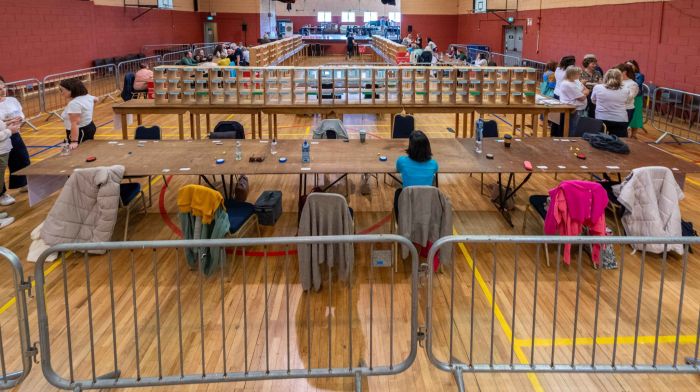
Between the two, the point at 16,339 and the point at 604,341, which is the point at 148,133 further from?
the point at 604,341

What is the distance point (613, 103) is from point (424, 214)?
4722 mm

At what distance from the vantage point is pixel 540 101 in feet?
31.2

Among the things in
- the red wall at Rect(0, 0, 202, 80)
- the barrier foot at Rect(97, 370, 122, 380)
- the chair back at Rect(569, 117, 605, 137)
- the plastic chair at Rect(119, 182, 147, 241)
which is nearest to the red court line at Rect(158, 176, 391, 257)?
the plastic chair at Rect(119, 182, 147, 241)

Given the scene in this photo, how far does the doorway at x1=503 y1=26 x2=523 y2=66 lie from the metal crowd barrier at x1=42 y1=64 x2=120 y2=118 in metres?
15.1

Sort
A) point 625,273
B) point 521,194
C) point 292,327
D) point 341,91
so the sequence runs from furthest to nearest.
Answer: point 341,91
point 521,194
point 625,273
point 292,327

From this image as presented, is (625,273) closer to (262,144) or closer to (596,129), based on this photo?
(596,129)

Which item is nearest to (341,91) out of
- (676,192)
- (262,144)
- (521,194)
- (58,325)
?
(262,144)

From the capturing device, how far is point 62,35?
1795cm

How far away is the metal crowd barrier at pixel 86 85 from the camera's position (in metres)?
14.6

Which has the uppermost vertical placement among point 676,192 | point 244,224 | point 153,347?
point 676,192

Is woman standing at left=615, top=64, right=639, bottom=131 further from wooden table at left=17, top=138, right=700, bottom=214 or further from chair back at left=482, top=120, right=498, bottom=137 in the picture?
chair back at left=482, top=120, right=498, bottom=137

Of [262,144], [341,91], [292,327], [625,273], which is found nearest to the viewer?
[292,327]

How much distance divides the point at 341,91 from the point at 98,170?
4701mm

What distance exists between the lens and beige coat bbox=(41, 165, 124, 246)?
5.39 meters
